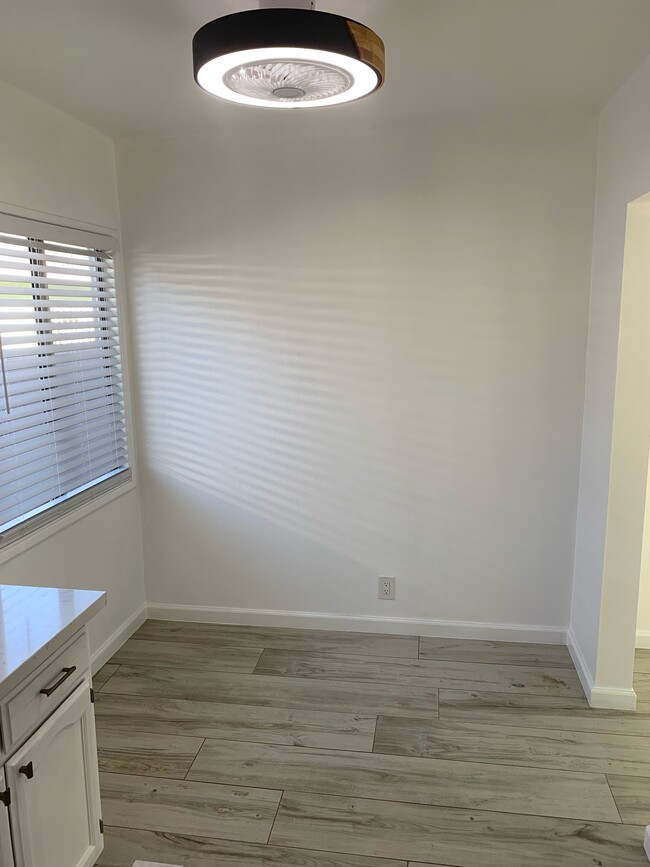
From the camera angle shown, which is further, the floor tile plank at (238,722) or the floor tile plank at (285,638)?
the floor tile plank at (285,638)

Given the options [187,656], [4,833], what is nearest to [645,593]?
[187,656]

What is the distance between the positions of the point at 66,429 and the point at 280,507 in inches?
44.0

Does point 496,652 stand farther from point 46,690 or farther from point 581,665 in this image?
point 46,690

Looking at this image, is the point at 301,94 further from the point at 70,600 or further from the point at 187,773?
the point at 187,773

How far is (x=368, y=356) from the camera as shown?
10.5 feet

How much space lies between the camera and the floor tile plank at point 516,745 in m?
2.46

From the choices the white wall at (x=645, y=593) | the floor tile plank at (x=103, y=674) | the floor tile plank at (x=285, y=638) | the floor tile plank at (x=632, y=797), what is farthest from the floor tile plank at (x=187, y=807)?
the white wall at (x=645, y=593)

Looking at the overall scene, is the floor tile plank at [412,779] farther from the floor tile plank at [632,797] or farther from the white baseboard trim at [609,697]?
the white baseboard trim at [609,697]

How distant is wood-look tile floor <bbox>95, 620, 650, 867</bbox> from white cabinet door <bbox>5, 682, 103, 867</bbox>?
12.9 inches

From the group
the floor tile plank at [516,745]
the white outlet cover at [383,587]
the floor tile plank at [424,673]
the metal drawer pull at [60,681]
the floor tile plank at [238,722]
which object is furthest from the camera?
the white outlet cover at [383,587]

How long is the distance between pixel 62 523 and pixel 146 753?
989mm

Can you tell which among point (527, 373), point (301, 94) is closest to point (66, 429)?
point (301, 94)

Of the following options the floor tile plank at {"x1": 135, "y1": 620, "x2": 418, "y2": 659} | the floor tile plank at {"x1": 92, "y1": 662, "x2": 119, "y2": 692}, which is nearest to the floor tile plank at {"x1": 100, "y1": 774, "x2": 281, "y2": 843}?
the floor tile plank at {"x1": 92, "y1": 662, "x2": 119, "y2": 692}

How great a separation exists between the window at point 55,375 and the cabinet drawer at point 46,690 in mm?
835
